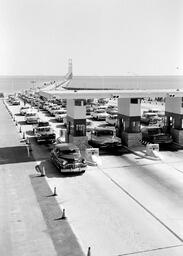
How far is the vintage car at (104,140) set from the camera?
2788 centimetres

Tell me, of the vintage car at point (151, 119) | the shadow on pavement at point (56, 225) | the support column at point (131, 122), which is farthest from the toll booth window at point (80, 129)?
the vintage car at point (151, 119)

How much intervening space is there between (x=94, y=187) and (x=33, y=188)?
3.22 metres

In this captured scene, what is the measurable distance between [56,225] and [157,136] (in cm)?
1692

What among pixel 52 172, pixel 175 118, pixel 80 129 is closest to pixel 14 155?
pixel 80 129

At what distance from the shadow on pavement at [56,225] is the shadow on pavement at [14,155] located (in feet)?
20.2

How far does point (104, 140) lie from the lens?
92.2 feet

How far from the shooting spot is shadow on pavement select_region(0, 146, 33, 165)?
24.9 m

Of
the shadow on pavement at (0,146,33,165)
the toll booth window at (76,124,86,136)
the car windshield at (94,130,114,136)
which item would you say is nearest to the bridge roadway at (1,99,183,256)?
the shadow on pavement at (0,146,33,165)

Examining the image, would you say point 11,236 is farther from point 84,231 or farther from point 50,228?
point 84,231

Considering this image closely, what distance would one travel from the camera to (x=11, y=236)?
13.1 m

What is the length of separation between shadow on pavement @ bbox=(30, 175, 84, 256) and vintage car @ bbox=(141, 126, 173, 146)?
12.9 m

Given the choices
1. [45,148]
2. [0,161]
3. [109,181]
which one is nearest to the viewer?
[109,181]

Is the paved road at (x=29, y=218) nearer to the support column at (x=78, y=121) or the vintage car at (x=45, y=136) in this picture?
the support column at (x=78, y=121)

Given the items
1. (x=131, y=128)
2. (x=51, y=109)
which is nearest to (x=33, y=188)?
(x=131, y=128)
